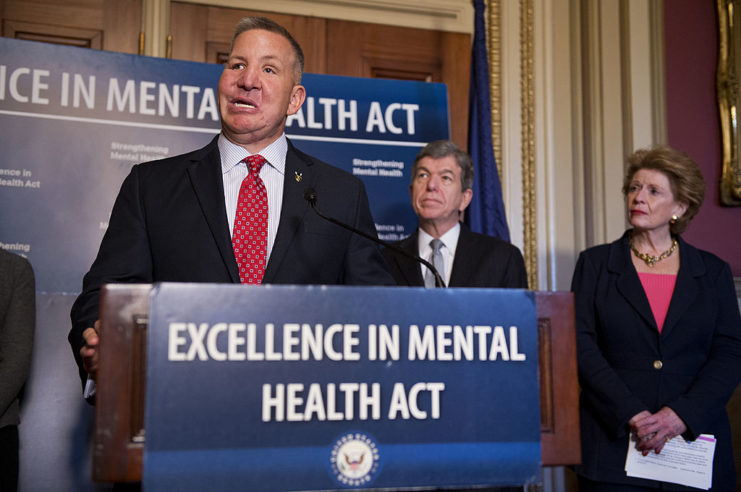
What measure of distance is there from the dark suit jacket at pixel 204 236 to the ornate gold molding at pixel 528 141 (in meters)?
2.39

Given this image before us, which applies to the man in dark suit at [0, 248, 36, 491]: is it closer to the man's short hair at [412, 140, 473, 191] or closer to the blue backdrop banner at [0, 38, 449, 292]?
the blue backdrop banner at [0, 38, 449, 292]

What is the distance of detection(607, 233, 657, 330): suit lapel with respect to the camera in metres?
2.40

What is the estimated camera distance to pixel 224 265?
54.6 inches

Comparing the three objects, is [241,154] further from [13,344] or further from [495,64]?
[495,64]

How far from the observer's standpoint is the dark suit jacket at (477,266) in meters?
2.56

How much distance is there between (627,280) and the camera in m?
2.47

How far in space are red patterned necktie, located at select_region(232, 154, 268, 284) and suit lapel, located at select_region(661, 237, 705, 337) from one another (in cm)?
155

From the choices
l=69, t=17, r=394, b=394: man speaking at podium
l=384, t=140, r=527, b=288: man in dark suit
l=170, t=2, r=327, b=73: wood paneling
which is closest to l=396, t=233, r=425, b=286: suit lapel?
l=384, t=140, r=527, b=288: man in dark suit

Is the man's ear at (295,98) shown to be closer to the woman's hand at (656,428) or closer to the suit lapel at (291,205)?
the suit lapel at (291,205)

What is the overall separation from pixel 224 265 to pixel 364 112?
1.98 meters

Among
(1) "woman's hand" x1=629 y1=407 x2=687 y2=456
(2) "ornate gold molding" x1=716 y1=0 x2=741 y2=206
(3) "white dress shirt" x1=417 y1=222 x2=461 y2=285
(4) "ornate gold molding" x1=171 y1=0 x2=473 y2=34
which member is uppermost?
(4) "ornate gold molding" x1=171 y1=0 x2=473 y2=34

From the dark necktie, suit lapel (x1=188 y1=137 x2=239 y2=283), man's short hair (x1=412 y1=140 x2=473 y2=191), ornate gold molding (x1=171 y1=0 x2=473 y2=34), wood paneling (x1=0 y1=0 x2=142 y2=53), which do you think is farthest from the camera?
ornate gold molding (x1=171 y1=0 x2=473 y2=34)

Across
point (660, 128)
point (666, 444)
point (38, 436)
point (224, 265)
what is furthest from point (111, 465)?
point (660, 128)

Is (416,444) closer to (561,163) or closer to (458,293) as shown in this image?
(458,293)
